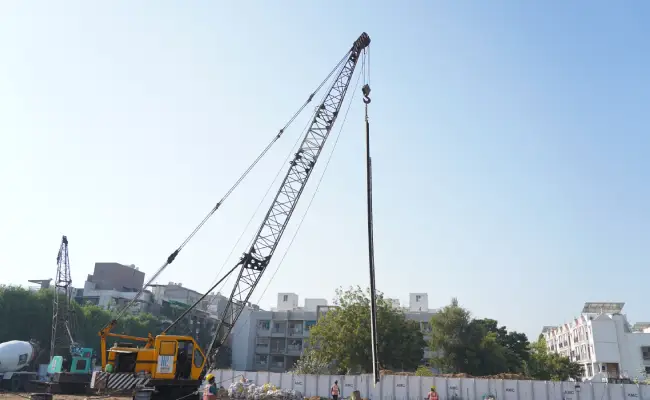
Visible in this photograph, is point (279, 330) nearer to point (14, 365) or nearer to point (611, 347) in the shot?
point (14, 365)

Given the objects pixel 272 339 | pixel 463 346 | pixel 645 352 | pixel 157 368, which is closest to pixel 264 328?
pixel 272 339

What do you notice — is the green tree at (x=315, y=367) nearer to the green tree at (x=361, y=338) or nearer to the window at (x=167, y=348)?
the green tree at (x=361, y=338)

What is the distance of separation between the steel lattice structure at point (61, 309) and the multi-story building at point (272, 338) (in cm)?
2754

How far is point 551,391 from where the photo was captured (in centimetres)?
3419

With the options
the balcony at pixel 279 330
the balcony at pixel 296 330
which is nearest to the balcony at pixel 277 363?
the balcony at pixel 279 330

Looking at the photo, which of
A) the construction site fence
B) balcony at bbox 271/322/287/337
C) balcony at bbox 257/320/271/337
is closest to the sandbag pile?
the construction site fence

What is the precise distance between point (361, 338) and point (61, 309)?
115ft

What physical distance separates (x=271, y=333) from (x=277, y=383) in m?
39.0

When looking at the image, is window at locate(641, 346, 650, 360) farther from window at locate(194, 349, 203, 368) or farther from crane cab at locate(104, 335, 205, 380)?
crane cab at locate(104, 335, 205, 380)

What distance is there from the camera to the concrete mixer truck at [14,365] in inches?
1468

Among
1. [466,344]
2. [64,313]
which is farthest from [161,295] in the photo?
[466,344]

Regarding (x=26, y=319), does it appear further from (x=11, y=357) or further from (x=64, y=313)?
(x=11, y=357)

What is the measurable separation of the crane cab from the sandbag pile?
12562 millimetres

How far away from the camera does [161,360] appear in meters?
22.3
